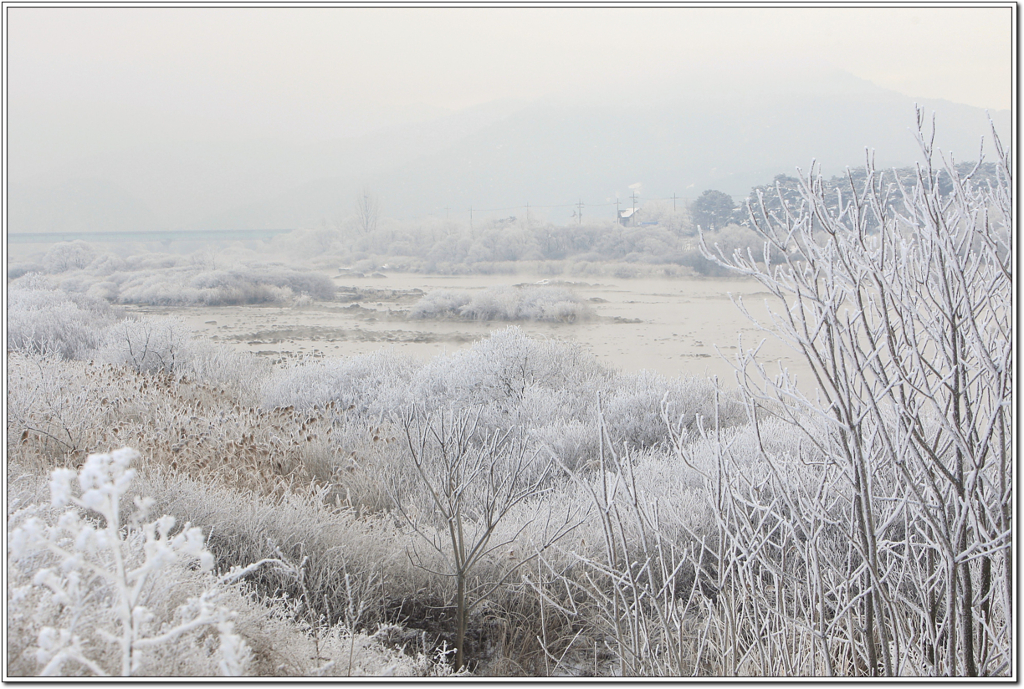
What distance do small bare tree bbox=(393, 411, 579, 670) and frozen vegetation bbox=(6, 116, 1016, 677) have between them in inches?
0.8

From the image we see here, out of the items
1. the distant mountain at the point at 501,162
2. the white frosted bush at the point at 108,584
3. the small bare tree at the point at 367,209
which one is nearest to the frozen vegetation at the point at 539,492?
the white frosted bush at the point at 108,584

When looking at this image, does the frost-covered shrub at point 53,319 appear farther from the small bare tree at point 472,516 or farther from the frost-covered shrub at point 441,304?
the small bare tree at point 472,516

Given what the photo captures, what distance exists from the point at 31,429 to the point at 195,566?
4.33 ft

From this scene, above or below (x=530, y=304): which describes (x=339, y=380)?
below

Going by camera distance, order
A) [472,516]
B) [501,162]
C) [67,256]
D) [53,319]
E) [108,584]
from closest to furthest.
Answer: [108,584] → [472,516] → [67,256] → [53,319] → [501,162]

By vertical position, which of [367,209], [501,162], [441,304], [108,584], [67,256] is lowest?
[108,584]

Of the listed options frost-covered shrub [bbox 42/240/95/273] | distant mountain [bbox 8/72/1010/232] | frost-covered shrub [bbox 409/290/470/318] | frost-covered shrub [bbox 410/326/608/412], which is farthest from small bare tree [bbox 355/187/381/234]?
frost-covered shrub [bbox 42/240/95/273]

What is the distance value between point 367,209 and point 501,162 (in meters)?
0.82

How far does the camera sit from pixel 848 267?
1.31 meters

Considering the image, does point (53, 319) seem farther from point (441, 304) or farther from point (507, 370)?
point (507, 370)

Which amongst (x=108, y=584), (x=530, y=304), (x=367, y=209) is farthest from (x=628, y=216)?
(x=108, y=584)

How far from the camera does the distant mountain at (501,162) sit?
334 centimetres

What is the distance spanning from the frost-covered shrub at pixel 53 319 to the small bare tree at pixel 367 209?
1.54m

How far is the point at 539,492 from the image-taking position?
301cm
